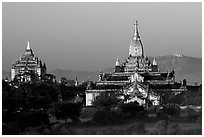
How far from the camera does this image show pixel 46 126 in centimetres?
1581

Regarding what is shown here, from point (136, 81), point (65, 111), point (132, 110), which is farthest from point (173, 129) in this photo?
point (136, 81)

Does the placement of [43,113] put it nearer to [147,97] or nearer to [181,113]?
[181,113]

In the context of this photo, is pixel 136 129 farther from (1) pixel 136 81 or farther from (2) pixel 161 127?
(1) pixel 136 81

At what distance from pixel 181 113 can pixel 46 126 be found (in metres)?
3.85

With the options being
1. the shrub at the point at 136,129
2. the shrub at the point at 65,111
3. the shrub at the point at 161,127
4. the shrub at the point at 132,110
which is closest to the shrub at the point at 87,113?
the shrub at the point at 65,111

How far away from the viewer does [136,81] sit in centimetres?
2600

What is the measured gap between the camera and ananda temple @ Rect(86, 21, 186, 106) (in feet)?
81.0

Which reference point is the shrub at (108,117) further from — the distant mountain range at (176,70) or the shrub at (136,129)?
the distant mountain range at (176,70)

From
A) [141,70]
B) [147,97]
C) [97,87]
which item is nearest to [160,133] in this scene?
[147,97]

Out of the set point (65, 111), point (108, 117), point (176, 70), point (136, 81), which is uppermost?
point (176, 70)

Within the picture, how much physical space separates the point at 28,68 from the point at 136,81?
7403 mm

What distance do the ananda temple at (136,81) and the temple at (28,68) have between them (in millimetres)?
3345

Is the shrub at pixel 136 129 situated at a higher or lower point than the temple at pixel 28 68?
lower

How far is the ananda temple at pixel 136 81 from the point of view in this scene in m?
24.7
